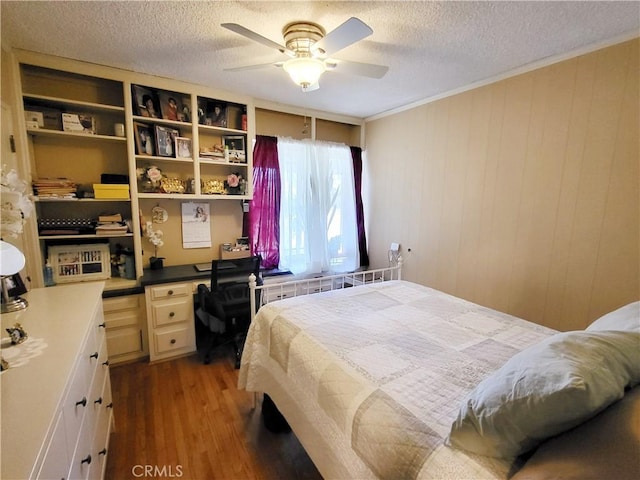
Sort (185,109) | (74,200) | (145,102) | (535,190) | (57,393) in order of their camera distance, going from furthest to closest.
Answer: (185,109), (145,102), (74,200), (535,190), (57,393)

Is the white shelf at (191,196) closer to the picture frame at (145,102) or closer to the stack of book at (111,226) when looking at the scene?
the stack of book at (111,226)

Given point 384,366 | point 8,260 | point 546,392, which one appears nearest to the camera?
point 546,392

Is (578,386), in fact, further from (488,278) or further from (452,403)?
(488,278)

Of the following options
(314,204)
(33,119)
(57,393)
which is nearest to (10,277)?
(57,393)

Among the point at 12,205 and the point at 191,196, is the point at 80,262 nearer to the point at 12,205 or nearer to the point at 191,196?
the point at 191,196

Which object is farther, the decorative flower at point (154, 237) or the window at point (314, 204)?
the window at point (314, 204)

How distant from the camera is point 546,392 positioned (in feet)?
2.29

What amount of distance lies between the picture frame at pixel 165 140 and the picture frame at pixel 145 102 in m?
0.12

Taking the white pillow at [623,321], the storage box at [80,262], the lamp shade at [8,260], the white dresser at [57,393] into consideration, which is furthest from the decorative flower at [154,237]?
Result: the white pillow at [623,321]

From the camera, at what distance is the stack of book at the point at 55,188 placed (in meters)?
2.23

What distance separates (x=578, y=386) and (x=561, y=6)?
5.98 ft

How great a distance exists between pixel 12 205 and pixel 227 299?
152 cm

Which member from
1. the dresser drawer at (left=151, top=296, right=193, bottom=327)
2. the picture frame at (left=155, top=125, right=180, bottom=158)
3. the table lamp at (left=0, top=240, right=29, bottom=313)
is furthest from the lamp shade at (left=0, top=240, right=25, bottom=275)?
the picture frame at (left=155, top=125, right=180, bottom=158)

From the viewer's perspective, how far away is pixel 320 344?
1429mm
